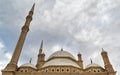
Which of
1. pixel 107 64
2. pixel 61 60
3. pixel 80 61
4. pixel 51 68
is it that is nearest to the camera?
pixel 107 64

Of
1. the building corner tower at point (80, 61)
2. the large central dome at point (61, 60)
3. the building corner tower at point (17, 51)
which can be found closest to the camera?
the building corner tower at point (17, 51)

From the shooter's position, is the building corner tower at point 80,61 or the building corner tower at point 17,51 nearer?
the building corner tower at point 17,51

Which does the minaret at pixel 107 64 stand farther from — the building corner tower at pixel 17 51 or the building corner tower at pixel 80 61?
the building corner tower at pixel 17 51

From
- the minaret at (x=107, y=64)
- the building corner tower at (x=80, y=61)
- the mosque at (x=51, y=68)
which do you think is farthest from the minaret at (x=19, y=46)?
the minaret at (x=107, y=64)

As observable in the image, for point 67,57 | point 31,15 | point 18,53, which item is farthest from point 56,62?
point 31,15

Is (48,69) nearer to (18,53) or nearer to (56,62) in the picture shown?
(56,62)

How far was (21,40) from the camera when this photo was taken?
109ft

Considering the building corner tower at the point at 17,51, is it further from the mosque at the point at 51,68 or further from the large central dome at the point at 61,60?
the large central dome at the point at 61,60

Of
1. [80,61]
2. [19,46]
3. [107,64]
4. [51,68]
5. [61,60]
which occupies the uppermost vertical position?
[19,46]

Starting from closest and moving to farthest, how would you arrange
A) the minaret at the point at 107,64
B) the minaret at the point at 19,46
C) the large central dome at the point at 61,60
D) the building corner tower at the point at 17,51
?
1. the building corner tower at the point at 17,51
2. the minaret at the point at 107,64
3. the minaret at the point at 19,46
4. the large central dome at the point at 61,60

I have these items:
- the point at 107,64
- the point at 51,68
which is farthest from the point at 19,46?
the point at 107,64

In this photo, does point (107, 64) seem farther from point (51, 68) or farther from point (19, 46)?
point (19, 46)

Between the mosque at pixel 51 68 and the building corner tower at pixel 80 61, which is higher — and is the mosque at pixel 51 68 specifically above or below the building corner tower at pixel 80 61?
below

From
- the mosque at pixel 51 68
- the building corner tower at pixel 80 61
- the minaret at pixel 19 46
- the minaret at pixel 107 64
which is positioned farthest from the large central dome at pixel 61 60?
the minaret at pixel 19 46
